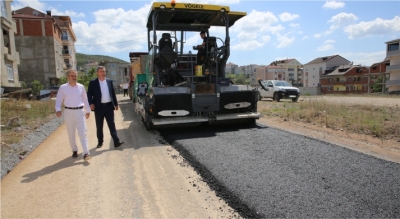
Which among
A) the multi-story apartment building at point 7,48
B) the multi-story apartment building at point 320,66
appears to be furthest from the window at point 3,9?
the multi-story apartment building at point 320,66

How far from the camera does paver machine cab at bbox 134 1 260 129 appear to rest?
263 inches

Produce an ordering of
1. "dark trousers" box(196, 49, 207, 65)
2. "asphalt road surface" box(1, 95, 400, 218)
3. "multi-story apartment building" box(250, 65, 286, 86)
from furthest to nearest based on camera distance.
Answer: "multi-story apartment building" box(250, 65, 286, 86)
"dark trousers" box(196, 49, 207, 65)
"asphalt road surface" box(1, 95, 400, 218)

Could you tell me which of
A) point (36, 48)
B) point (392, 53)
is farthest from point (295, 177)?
point (392, 53)

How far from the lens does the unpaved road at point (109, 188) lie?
306 centimetres

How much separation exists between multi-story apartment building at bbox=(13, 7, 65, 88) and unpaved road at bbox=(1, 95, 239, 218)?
132 ft

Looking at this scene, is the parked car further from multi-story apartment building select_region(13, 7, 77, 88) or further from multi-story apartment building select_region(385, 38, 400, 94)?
multi-story apartment building select_region(385, 38, 400, 94)

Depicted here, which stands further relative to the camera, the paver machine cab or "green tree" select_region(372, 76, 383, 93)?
"green tree" select_region(372, 76, 383, 93)

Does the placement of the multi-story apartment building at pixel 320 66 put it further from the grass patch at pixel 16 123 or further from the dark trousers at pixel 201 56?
the grass patch at pixel 16 123

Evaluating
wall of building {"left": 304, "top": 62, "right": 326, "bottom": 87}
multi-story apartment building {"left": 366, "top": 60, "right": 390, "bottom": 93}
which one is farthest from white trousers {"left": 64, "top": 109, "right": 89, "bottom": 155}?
wall of building {"left": 304, "top": 62, "right": 326, "bottom": 87}

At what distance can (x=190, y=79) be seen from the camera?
7641 mm

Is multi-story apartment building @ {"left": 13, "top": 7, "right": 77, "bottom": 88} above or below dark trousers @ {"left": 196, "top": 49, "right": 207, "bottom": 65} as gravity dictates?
above

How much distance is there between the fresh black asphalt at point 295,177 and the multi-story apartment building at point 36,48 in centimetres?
4148

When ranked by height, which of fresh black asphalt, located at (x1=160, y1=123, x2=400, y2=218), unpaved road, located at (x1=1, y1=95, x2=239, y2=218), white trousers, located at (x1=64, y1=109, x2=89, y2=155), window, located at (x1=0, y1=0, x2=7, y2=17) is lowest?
unpaved road, located at (x1=1, y1=95, x2=239, y2=218)

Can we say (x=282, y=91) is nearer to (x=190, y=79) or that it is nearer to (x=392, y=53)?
(x=190, y=79)
